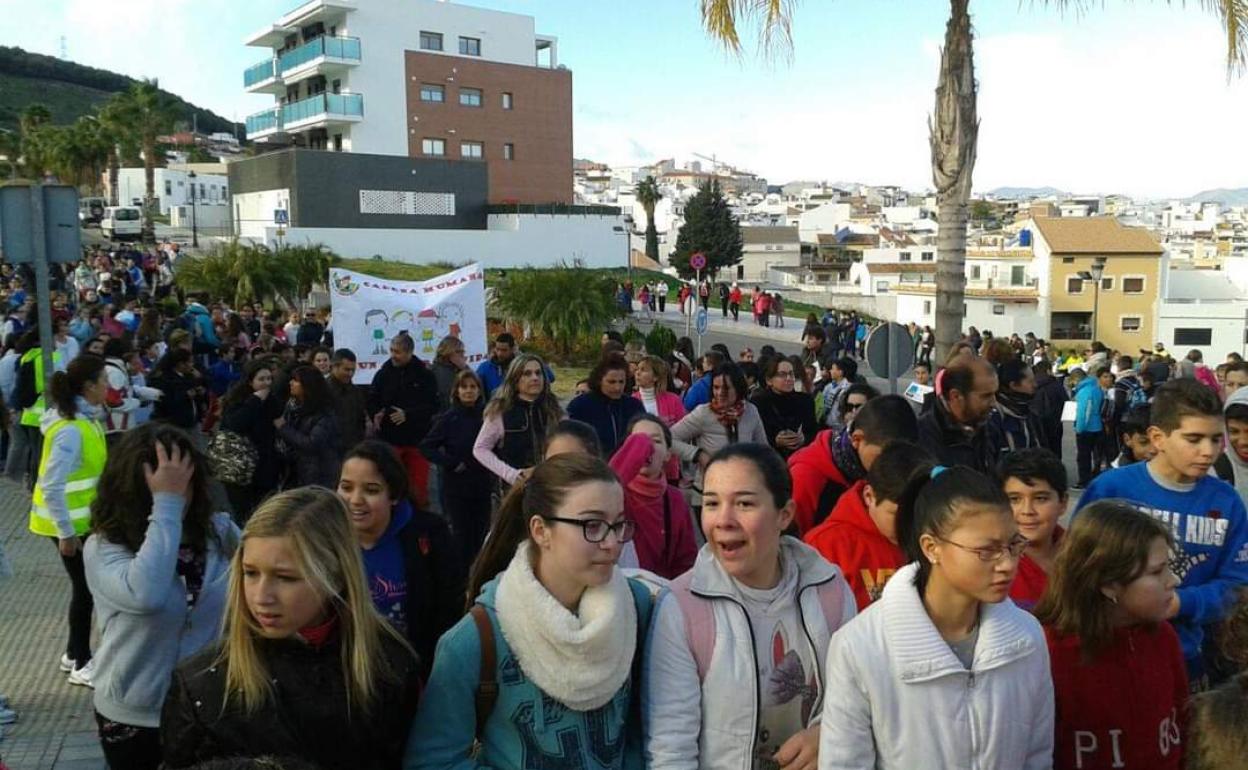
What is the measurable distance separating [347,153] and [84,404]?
4425 cm

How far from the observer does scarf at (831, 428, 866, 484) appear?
188 inches

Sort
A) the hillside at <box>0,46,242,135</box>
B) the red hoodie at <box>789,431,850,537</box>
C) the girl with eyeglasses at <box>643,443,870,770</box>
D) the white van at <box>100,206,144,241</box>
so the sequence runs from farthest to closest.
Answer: the hillside at <box>0,46,242,135</box> < the white van at <box>100,206,144,241</box> < the red hoodie at <box>789,431,850,537</box> < the girl with eyeglasses at <box>643,443,870,770</box>

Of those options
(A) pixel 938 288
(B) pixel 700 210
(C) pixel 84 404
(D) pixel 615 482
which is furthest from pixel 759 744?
(B) pixel 700 210

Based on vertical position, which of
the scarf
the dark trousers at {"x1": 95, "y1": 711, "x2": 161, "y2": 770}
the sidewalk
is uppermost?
the scarf

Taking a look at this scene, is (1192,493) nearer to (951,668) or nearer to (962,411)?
(962,411)

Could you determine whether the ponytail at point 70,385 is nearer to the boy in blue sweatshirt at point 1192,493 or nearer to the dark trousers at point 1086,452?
the boy in blue sweatshirt at point 1192,493

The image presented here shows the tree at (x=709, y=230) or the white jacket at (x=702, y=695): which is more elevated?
the tree at (x=709, y=230)

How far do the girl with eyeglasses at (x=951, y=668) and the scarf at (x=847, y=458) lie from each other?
78.2 inches

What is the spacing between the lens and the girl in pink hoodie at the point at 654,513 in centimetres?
470

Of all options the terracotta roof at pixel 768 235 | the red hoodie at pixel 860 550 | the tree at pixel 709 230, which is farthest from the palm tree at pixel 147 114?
the red hoodie at pixel 860 550

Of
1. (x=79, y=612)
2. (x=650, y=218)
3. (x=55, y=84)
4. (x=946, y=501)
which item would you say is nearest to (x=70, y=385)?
(x=79, y=612)

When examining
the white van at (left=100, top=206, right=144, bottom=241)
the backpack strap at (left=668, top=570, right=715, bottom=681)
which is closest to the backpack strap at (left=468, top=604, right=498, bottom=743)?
the backpack strap at (left=668, top=570, right=715, bottom=681)

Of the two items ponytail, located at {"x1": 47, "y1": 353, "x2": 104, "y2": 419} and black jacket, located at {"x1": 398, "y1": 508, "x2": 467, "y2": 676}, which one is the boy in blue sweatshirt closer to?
black jacket, located at {"x1": 398, "y1": 508, "x2": 467, "y2": 676}

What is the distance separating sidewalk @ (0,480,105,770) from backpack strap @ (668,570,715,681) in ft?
12.0
